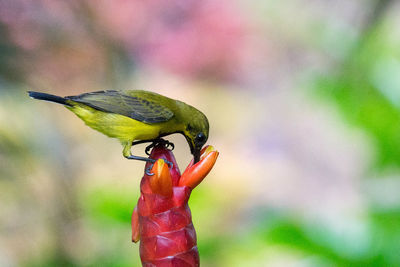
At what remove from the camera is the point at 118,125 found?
174 cm

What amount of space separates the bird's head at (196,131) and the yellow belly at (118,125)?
12cm

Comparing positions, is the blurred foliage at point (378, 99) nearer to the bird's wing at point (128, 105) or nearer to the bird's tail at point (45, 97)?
the bird's wing at point (128, 105)

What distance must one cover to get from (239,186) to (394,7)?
2.05 metres

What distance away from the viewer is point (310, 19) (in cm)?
511

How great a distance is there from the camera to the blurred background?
2602 millimetres

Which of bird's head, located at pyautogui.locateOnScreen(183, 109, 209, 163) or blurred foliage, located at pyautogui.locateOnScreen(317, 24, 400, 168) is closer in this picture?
bird's head, located at pyautogui.locateOnScreen(183, 109, 209, 163)

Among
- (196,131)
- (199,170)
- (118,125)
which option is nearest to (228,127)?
(118,125)

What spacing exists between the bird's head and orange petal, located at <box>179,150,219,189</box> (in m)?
0.28

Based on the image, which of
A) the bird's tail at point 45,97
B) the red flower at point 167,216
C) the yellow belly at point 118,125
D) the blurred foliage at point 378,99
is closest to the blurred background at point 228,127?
the blurred foliage at point 378,99

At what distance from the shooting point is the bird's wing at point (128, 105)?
167 centimetres

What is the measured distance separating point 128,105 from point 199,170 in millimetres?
545

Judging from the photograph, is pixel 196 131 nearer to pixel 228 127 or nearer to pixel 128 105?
pixel 128 105

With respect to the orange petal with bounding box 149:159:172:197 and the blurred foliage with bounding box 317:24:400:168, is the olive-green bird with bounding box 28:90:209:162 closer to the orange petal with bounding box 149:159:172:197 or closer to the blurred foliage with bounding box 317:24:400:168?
the orange petal with bounding box 149:159:172:197

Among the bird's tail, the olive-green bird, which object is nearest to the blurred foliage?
the olive-green bird
